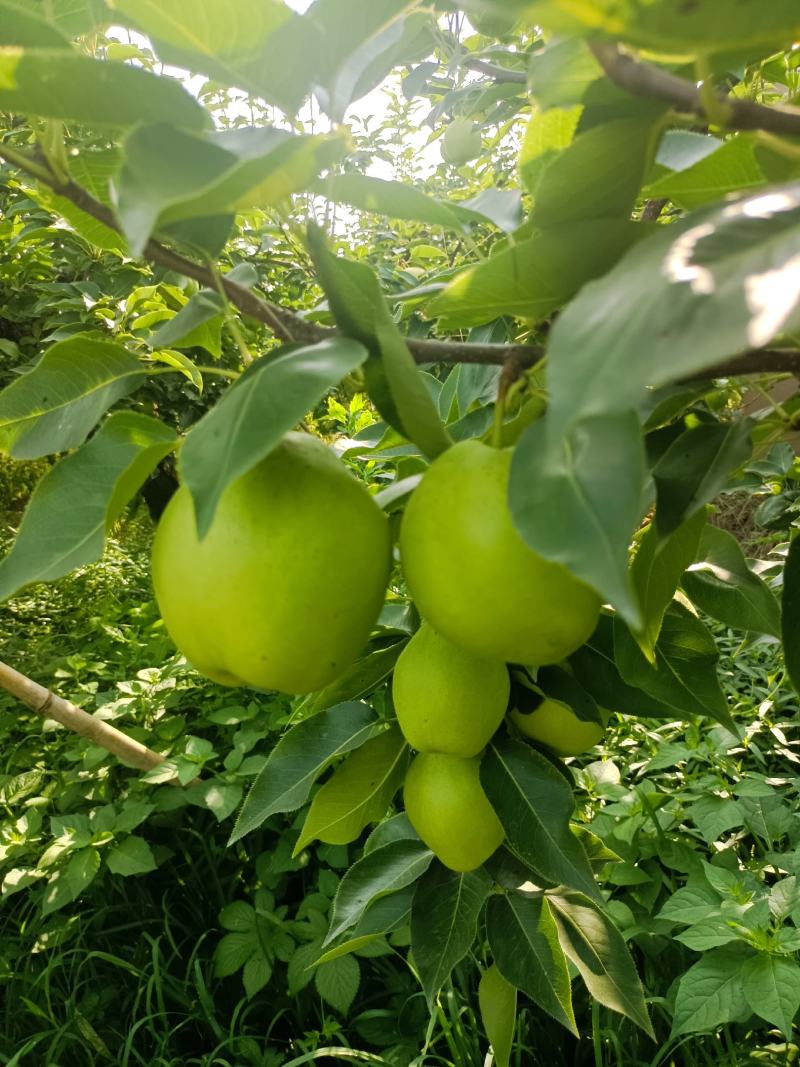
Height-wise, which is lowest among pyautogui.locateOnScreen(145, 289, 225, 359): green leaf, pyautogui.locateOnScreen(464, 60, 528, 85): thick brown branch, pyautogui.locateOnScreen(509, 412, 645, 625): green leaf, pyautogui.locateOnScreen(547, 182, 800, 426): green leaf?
pyautogui.locateOnScreen(464, 60, 528, 85): thick brown branch

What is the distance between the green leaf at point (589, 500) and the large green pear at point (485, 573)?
0.07 m

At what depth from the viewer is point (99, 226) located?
0.68 meters

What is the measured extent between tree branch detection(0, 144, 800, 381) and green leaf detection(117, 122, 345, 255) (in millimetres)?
150

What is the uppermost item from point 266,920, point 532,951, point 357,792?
point 357,792

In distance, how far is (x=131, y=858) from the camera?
1.75 m

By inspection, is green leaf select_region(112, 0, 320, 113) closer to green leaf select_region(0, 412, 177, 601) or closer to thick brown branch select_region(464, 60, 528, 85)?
green leaf select_region(0, 412, 177, 601)

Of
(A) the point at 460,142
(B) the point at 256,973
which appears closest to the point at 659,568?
(B) the point at 256,973

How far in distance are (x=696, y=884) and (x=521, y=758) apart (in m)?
1.01

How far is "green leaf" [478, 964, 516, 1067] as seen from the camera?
3.44 ft

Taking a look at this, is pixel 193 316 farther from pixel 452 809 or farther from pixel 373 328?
pixel 452 809

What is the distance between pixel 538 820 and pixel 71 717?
1.28 meters

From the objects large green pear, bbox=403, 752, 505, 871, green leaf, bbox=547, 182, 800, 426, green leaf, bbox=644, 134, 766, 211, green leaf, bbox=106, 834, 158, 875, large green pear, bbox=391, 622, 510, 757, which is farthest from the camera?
green leaf, bbox=106, 834, 158, 875

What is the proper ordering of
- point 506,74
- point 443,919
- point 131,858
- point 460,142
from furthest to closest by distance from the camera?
point 460,142
point 131,858
point 506,74
point 443,919

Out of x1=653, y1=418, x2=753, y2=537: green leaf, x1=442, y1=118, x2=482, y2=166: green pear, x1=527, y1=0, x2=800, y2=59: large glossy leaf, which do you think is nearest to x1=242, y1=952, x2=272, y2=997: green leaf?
x1=653, y1=418, x2=753, y2=537: green leaf
